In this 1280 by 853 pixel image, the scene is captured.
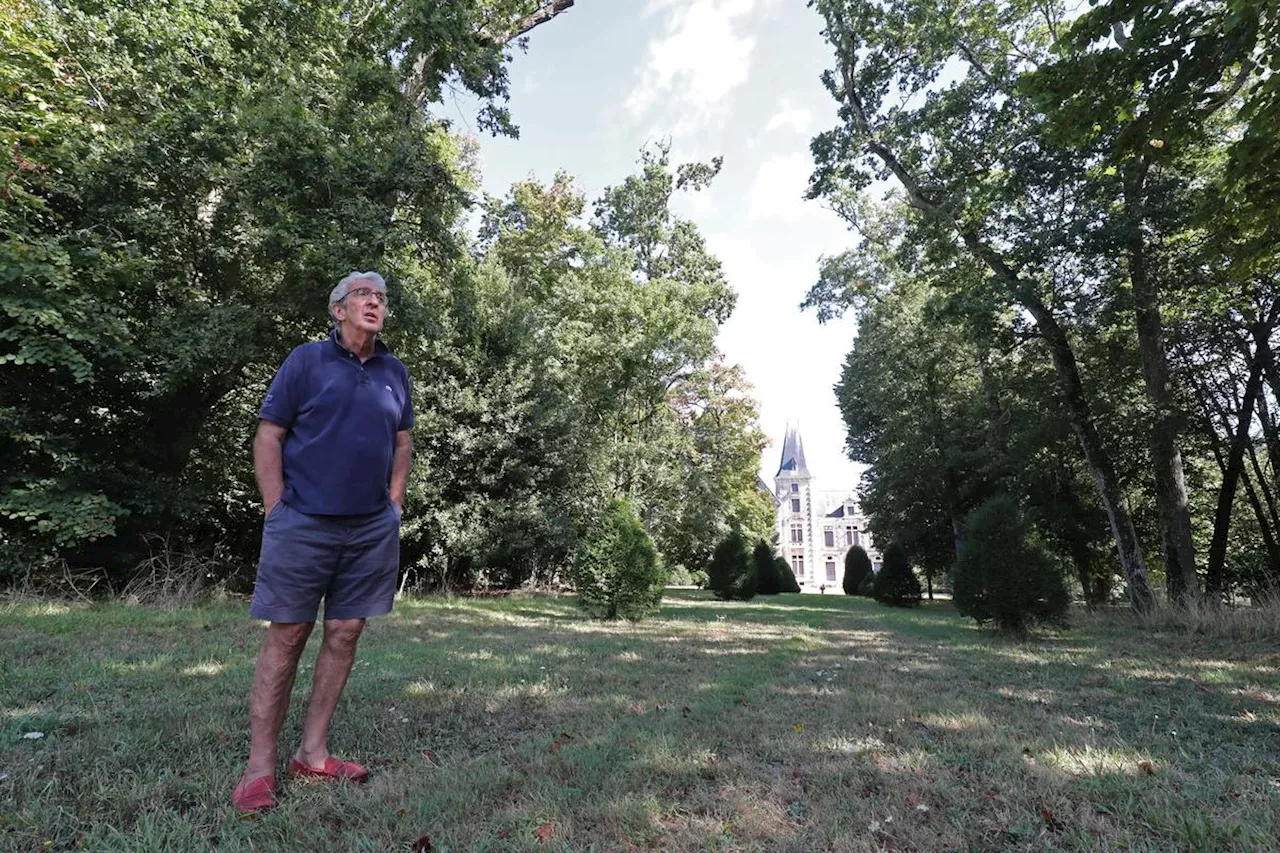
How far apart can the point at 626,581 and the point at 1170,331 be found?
13822mm

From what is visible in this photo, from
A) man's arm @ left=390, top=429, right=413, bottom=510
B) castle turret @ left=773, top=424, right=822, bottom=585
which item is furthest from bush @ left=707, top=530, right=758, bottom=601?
castle turret @ left=773, top=424, right=822, bottom=585

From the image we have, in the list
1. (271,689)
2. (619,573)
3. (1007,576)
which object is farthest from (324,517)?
(1007,576)

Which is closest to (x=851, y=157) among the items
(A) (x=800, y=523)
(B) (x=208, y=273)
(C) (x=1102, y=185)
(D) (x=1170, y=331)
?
(C) (x=1102, y=185)

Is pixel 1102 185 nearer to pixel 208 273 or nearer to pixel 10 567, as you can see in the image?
pixel 208 273

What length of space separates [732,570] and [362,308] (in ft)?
59.4

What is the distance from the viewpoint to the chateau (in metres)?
70.9

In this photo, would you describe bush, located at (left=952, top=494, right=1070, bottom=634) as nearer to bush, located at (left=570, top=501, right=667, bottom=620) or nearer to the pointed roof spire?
bush, located at (left=570, top=501, right=667, bottom=620)

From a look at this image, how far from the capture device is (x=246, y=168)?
360 inches

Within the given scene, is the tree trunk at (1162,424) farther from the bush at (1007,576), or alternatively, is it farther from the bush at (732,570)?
the bush at (732,570)

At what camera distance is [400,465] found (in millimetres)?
2695

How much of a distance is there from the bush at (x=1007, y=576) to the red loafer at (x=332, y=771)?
8970 millimetres

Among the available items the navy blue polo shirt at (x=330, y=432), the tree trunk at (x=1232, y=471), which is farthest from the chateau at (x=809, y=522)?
the navy blue polo shirt at (x=330, y=432)

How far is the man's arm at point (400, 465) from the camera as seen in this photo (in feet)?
8.70

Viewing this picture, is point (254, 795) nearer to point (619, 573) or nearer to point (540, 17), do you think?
point (619, 573)
